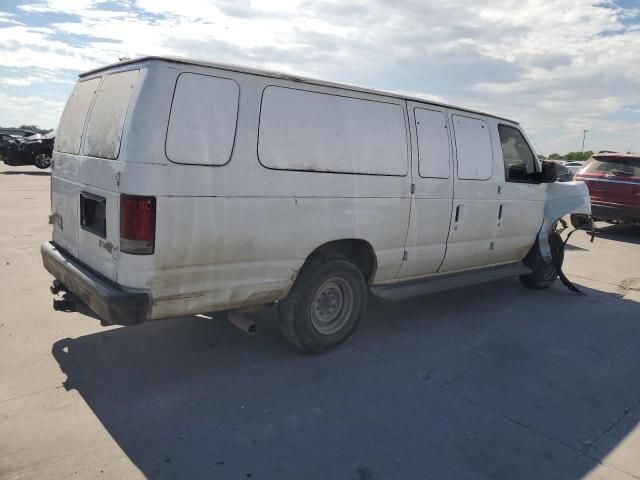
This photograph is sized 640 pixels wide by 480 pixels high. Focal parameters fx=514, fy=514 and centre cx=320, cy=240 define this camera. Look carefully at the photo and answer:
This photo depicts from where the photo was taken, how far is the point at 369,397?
12.4 feet

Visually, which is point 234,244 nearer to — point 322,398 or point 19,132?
point 322,398

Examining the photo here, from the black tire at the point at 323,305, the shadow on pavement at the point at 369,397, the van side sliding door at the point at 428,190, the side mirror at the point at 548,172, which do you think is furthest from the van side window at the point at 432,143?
the side mirror at the point at 548,172

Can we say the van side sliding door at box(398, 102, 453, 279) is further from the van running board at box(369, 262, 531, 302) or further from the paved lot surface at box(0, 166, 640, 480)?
the paved lot surface at box(0, 166, 640, 480)

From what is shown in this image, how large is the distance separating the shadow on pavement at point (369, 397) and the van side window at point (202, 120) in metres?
1.69

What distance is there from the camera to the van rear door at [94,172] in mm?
3430

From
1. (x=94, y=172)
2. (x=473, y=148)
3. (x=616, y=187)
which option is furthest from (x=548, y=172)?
(x=616, y=187)

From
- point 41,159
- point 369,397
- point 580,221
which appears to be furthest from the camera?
point 41,159

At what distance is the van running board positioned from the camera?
485 centimetres

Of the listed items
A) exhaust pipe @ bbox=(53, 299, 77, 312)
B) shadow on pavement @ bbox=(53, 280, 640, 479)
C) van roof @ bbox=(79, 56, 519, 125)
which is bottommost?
shadow on pavement @ bbox=(53, 280, 640, 479)

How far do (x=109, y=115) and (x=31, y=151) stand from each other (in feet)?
67.1

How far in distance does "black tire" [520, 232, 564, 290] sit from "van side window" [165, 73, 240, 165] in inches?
188

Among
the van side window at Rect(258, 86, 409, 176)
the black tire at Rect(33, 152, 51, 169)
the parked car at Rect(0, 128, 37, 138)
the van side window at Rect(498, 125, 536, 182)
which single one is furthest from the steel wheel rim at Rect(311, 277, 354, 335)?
the parked car at Rect(0, 128, 37, 138)

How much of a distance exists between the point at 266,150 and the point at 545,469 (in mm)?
2742

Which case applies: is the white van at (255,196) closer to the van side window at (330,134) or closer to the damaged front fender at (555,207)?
the van side window at (330,134)
